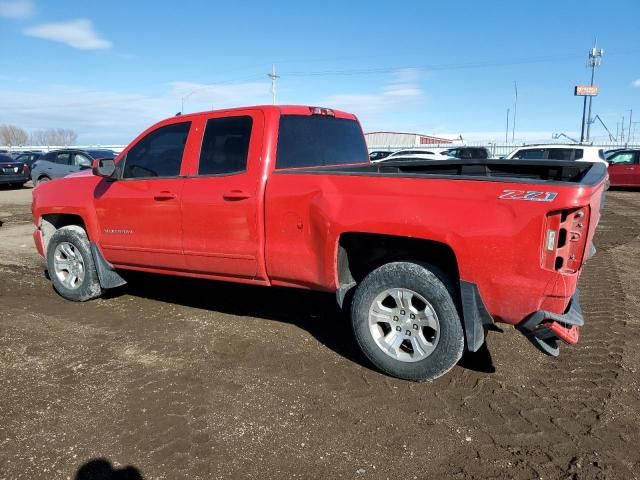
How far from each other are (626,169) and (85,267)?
19.2 metres

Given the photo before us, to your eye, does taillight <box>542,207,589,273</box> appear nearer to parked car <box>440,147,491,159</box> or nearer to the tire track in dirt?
the tire track in dirt

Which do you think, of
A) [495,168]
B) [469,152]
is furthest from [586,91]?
[495,168]

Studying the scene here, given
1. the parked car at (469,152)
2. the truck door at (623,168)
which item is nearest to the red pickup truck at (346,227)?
the truck door at (623,168)

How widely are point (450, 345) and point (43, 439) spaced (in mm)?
2574

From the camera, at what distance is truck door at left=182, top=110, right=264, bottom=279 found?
421 centimetres

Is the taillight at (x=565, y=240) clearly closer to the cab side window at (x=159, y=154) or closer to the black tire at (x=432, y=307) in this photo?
the black tire at (x=432, y=307)

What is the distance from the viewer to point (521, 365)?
395 cm

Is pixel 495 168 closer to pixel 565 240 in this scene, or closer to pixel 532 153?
pixel 565 240

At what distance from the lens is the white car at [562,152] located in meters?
14.8

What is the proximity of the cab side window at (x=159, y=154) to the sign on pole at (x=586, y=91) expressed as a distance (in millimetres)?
68264

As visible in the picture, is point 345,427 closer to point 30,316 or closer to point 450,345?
point 450,345

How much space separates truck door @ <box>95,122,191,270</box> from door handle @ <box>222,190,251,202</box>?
57 centimetres

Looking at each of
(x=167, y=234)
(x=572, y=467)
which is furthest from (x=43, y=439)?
(x=572, y=467)

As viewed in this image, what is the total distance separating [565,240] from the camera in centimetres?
309
